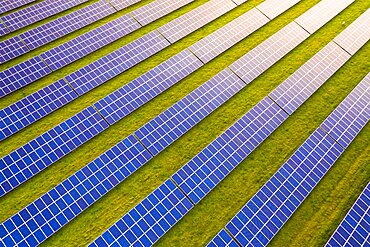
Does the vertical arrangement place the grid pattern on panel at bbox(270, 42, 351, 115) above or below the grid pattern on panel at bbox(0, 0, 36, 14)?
above

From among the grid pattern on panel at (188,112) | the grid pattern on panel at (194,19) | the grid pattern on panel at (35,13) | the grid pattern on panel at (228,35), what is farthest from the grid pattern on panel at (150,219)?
the grid pattern on panel at (35,13)

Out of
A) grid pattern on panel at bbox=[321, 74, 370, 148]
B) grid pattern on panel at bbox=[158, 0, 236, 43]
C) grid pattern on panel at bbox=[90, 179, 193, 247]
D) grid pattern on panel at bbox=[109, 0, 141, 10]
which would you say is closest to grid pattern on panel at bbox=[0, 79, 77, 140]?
grid pattern on panel at bbox=[90, 179, 193, 247]

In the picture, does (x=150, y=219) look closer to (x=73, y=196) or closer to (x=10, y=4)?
(x=73, y=196)

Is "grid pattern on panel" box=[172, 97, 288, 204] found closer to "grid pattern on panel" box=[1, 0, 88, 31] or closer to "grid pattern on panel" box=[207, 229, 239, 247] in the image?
"grid pattern on panel" box=[207, 229, 239, 247]

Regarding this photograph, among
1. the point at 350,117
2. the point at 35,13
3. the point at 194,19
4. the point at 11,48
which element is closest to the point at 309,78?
the point at 350,117

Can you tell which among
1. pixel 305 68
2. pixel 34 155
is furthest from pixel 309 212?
pixel 34 155

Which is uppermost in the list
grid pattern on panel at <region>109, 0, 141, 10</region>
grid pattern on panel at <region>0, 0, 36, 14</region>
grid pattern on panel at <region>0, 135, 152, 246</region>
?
grid pattern on panel at <region>109, 0, 141, 10</region>

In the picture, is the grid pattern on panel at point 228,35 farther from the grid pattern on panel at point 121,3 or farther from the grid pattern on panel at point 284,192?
the grid pattern on panel at point 284,192
